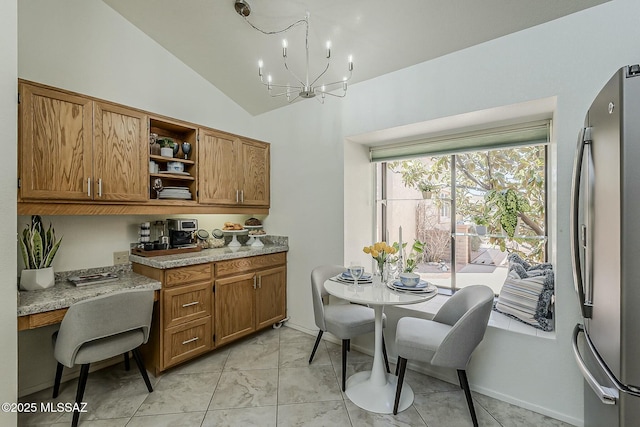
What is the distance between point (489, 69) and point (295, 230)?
2318 millimetres

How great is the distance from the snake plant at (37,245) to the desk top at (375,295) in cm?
201

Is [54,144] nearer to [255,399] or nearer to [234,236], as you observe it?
[234,236]

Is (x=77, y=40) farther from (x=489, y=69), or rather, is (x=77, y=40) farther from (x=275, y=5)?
(x=489, y=69)

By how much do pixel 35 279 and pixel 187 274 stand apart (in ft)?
3.16

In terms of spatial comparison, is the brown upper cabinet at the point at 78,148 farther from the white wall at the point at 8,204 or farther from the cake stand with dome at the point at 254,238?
the cake stand with dome at the point at 254,238

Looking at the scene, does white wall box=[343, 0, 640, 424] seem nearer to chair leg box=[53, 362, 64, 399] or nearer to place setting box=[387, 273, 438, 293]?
place setting box=[387, 273, 438, 293]

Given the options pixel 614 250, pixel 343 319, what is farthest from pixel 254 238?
pixel 614 250

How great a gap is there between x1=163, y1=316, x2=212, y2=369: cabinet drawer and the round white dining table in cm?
124

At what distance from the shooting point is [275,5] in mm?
2205

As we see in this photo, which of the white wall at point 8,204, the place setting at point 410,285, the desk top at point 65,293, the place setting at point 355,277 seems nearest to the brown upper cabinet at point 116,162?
the white wall at point 8,204

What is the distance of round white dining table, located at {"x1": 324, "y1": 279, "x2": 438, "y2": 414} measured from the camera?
1.95m

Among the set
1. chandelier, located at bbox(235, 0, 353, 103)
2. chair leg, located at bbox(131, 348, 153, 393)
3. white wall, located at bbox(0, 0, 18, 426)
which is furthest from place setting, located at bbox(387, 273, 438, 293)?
white wall, located at bbox(0, 0, 18, 426)

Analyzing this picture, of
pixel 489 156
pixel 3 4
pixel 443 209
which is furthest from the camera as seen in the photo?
pixel 443 209

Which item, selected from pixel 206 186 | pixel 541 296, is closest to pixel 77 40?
pixel 206 186
